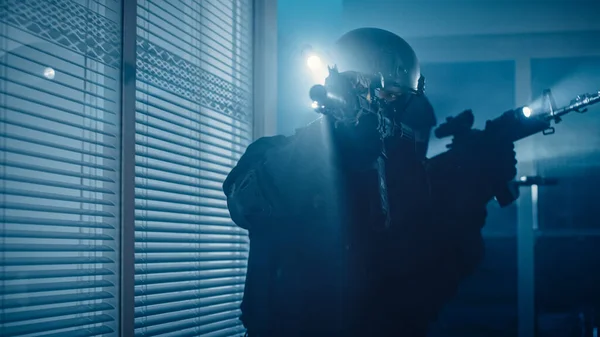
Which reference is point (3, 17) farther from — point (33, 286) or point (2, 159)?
point (33, 286)

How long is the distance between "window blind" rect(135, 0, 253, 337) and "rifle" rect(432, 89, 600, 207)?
2.78 ft

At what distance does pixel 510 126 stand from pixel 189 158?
121cm

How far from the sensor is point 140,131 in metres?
1.45

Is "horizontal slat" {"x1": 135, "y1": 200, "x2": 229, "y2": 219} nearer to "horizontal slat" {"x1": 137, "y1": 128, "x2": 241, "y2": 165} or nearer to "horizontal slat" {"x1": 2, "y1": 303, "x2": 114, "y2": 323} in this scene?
"horizontal slat" {"x1": 137, "y1": 128, "x2": 241, "y2": 165}

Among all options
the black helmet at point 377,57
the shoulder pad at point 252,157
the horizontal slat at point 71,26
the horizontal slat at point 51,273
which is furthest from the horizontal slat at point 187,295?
the black helmet at point 377,57

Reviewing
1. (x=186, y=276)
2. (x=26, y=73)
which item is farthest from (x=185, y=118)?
(x=26, y=73)

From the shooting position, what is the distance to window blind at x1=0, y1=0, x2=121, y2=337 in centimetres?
105

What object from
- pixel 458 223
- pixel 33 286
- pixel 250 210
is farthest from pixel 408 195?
pixel 33 286

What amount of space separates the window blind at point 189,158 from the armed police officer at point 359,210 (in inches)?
11.4

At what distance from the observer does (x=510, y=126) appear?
1944 millimetres

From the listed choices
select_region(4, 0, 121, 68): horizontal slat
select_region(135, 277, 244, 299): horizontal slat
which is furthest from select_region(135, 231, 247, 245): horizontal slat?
select_region(4, 0, 121, 68): horizontal slat

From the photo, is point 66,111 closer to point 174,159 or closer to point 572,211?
point 174,159

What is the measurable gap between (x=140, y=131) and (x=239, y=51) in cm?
79

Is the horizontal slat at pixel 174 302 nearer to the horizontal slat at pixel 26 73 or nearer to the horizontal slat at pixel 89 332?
the horizontal slat at pixel 89 332
